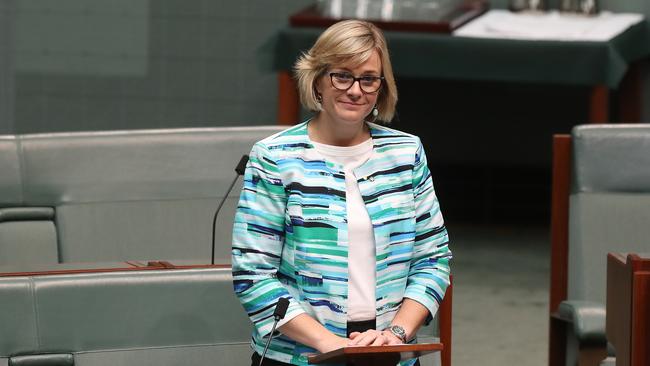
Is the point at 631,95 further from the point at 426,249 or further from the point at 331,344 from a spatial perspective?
the point at 331,344

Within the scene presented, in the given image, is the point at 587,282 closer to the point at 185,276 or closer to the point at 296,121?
the point at 185,276

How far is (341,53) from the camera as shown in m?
2.62

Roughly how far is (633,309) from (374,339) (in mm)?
678

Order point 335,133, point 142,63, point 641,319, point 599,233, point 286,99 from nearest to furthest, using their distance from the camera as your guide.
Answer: point 335,133 < point 641,319 < point 599,233 < point 286,99 < point 142,63

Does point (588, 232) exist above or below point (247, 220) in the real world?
below

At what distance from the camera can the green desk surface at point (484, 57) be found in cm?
627

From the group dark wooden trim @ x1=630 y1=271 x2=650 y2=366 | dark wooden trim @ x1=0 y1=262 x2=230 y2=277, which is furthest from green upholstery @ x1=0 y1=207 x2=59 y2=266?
dark wooden trim @ x1=630 y1=271 x2=650 y2=366

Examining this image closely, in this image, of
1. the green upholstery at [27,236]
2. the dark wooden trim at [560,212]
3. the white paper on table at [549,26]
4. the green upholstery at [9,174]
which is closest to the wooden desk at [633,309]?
the dark wooden trim at [560,212]

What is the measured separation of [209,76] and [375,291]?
5.23 m

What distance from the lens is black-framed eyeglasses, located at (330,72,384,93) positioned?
2.63 meters

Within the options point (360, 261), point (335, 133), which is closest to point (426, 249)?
point (360, 261)

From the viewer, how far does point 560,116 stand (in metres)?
7.62

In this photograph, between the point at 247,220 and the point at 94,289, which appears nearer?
the point at 247,220

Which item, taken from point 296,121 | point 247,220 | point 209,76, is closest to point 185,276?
point 247,220
